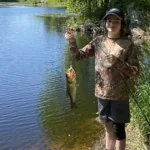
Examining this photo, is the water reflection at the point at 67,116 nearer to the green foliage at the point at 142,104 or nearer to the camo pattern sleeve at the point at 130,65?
the green foliage at the point at 142,104

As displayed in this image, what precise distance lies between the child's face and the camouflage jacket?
0.43 ft

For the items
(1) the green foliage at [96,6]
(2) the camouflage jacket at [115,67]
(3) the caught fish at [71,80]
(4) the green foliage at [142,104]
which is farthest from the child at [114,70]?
(1) the green foliage at [96,6]

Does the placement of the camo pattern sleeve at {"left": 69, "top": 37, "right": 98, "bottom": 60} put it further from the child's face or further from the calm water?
the calm water

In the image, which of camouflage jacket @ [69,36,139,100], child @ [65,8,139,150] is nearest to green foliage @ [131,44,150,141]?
child @ [65,8,139,150]

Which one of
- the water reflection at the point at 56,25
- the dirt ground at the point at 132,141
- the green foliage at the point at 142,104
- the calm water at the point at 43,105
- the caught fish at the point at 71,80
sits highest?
the caught fish at the point at 71,80

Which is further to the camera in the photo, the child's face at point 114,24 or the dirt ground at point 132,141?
the dirt ground at point 132,141

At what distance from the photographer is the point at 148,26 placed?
30.8m

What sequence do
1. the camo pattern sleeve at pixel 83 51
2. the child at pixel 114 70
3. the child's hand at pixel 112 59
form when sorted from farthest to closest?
the camo pattern sleeve at pixel 83 51
the child at pixel 114 70
the child's hand at pixel 112 59

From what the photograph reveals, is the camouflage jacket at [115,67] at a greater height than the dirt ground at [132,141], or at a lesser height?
greater

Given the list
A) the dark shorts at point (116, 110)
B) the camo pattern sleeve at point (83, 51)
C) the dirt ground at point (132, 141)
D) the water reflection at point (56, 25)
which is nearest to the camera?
the dark shorts at point (116, 110)

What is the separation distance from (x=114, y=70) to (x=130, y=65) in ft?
0.73

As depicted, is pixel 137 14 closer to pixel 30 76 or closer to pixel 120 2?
pixel 120 2

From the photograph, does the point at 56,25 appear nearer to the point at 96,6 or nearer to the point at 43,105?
the point at 96,6

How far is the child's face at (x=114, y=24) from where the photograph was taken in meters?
5.06
